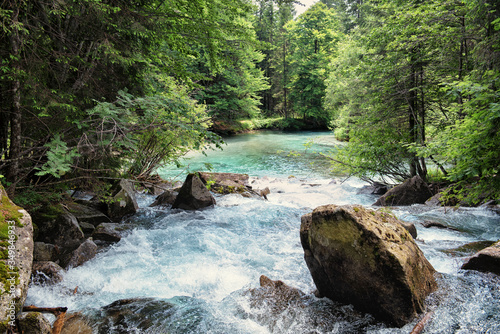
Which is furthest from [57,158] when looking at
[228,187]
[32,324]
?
[228,187]

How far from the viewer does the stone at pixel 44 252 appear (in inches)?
164

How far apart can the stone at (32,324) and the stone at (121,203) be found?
14.0ft

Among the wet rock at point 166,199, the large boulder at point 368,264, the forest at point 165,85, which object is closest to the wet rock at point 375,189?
the forest at point 165,85

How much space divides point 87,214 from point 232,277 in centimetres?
381

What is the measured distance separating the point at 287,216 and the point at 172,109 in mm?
4258

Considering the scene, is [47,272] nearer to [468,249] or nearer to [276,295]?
[276,295]

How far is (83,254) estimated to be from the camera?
4465 millimetres

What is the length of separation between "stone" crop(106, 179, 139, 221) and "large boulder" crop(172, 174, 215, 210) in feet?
3.84

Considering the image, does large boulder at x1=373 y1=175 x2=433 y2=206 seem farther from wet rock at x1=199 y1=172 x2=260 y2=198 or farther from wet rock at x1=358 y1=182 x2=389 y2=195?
wet rock at x1=199 y1=172 x2=260 y2=198

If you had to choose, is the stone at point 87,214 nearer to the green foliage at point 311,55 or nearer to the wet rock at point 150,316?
the wet rock at point 150,316

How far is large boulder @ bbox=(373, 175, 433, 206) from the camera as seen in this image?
8.41 metres

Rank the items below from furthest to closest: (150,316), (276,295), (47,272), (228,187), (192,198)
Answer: (228,187) → (192,198) → (47,272) → (276,295) → (150,316)

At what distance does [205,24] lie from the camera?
466 cm

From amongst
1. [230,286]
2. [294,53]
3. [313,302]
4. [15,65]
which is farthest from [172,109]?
[294,53]
